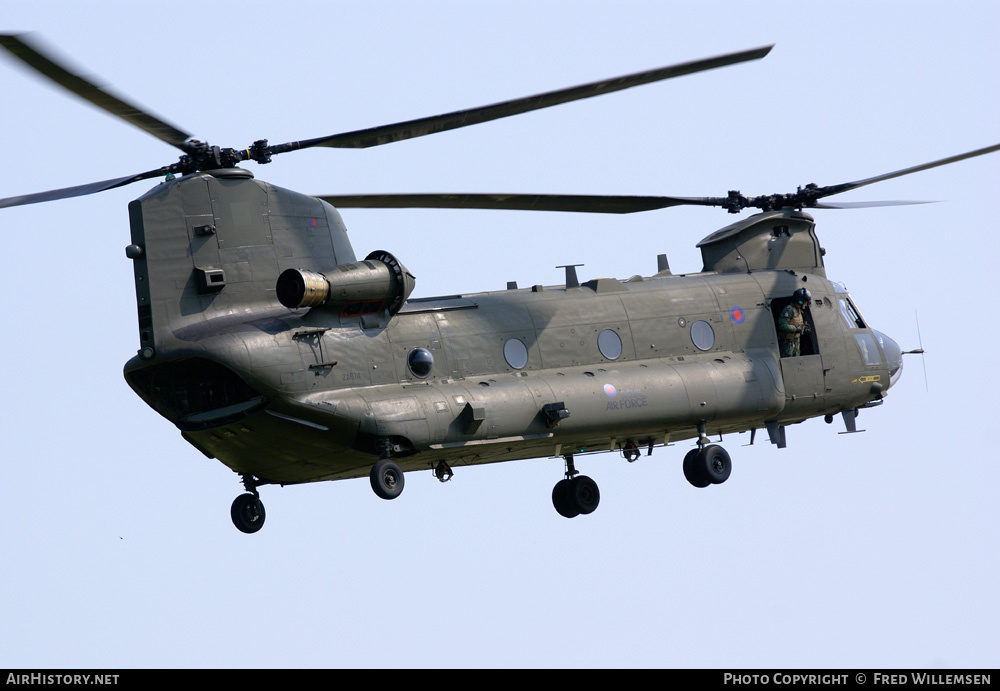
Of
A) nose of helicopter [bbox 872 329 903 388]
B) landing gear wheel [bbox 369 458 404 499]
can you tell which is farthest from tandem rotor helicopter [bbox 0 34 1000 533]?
nose of helicopter [bbox 872 329 903 388]

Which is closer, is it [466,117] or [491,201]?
[466,117]

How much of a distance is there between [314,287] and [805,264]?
11998 millimetres

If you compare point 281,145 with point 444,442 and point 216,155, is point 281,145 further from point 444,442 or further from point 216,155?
point 444,442

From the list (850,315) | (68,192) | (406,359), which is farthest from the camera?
(850,315)

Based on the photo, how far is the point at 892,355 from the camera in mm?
31547

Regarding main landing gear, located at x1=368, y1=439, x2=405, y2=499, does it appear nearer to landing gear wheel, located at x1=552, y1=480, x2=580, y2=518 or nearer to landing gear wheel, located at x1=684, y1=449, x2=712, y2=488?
landing gear wheel, located at x1=552, y1=480, x2=580, y2=518

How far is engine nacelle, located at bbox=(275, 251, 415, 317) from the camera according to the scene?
939 inches

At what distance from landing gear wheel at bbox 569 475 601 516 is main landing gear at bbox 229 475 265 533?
694cm

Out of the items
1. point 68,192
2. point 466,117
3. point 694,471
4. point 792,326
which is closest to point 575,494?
point 694,471

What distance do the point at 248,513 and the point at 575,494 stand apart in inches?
283

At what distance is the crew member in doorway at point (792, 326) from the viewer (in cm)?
3005

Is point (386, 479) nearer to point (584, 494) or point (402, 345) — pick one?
point (402, 345)

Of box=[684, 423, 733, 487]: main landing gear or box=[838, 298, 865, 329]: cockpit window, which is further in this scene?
box=[838, 298, 865, 329]: cockpit window

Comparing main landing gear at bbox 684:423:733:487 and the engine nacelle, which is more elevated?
the engine nacelle
